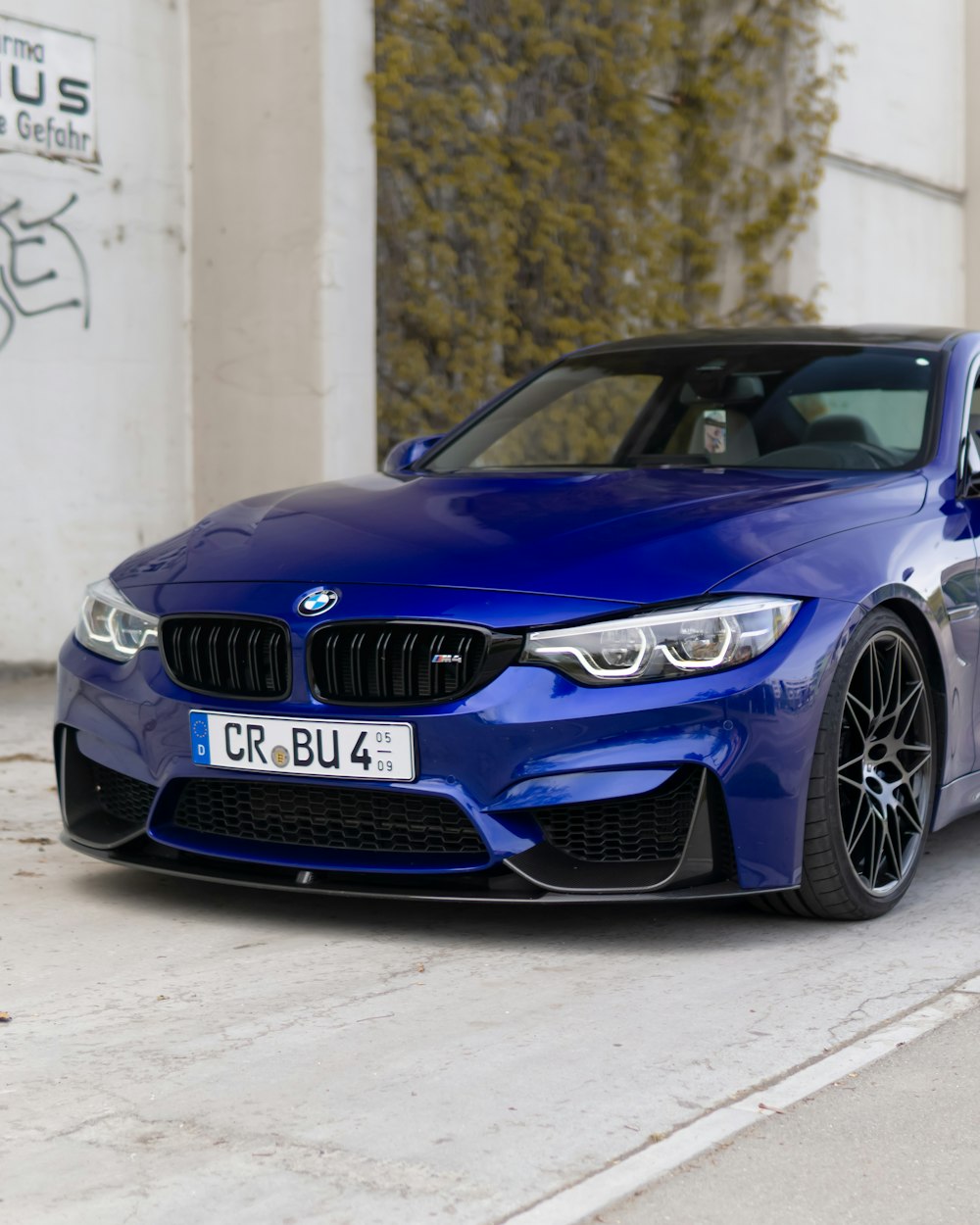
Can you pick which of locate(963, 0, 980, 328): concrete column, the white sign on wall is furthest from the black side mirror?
locate(963, 0, 980, 328): concrete column

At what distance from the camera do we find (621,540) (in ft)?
13.4

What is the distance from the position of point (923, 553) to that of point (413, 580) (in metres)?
1.26

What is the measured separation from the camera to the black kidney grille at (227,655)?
406 cm

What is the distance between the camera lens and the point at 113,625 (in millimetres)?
4391

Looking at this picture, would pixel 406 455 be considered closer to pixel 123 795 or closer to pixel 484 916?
pixel 123 795

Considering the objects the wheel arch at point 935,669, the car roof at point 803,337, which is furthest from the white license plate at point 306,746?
the car roof at point 803,337

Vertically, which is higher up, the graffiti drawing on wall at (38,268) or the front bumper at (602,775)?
the graffiti drawing on wall at (38,268)

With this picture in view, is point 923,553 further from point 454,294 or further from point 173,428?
point 454,294

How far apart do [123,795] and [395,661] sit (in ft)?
2.76

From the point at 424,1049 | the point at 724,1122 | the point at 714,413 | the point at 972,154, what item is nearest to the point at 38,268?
the point at 714,413

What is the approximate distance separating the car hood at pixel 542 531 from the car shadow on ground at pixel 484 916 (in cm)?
73

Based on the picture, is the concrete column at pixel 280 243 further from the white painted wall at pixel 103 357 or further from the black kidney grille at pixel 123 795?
the black kidney grille at pixel 123 795

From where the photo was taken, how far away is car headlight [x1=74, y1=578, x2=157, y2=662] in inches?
169

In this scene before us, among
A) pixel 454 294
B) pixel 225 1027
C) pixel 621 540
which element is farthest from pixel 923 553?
pixel 454 294
